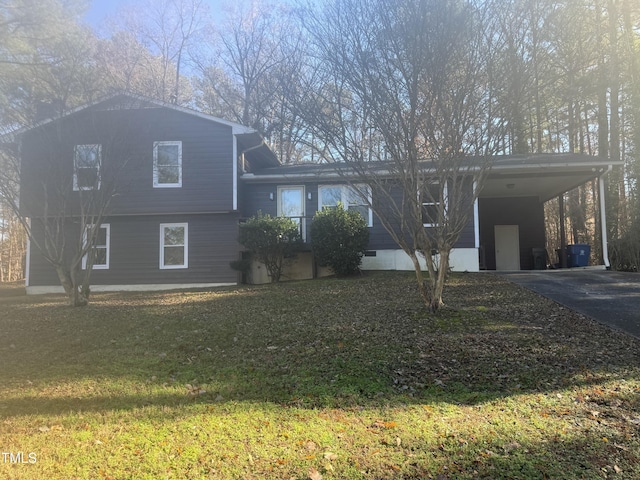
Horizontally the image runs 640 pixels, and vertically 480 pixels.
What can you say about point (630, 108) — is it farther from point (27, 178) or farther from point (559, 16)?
point (27, 178)

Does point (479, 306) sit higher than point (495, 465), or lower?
higher

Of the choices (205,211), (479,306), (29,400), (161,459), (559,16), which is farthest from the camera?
(205,211)

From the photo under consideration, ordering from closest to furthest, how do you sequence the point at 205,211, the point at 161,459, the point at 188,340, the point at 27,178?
the point at 161,459 < the point at 188,340 < the point at 27,178 < the point at 205,211

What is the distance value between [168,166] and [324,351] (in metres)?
11.2

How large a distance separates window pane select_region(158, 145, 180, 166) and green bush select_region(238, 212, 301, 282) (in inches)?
134

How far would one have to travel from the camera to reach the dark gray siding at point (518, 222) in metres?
18.0

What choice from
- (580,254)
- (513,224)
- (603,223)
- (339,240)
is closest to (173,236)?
(339,240)

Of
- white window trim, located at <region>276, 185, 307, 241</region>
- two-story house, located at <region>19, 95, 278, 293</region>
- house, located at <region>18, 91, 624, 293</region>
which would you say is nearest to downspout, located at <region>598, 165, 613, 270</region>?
house, located at <region>18, 91, 624, 293</region>

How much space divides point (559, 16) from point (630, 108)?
16.0 m

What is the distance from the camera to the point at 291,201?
1560 centimetres

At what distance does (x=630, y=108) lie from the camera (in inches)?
762

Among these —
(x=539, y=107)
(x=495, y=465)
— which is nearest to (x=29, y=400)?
(x=495, y=465)

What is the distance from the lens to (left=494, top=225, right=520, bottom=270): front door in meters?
18.2

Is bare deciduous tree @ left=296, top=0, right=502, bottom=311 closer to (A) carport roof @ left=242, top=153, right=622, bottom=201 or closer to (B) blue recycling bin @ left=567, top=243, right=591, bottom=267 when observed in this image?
(A) carport roof @ left=242, top=153, right=622, bottom=201
